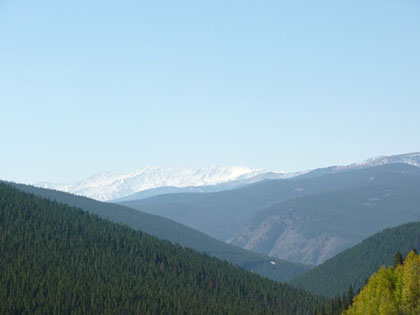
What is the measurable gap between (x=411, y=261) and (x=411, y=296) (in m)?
9.69

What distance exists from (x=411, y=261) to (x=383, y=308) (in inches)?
548

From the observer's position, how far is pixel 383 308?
18750cm

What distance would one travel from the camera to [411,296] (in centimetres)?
18538

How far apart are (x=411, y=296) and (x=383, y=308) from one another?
7400 mm

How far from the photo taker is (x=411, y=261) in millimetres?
191125

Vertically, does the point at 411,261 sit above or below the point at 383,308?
above
